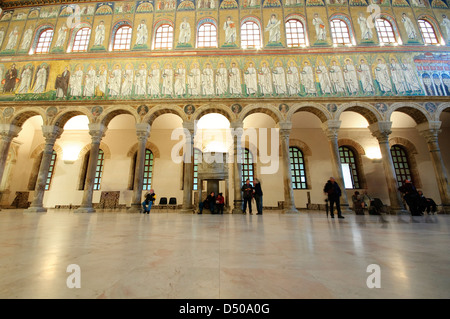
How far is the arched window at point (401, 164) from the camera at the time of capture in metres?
13.0

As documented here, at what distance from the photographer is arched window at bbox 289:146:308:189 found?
42.8ft

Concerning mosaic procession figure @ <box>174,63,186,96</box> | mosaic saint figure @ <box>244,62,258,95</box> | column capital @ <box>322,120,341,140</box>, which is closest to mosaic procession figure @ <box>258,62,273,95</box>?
mosaic saint figure @ <box>244,62,258,95</box>

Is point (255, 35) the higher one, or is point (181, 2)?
point (181, 2)

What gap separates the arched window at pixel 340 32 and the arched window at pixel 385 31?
163cm

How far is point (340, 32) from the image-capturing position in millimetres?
11641

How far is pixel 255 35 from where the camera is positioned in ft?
38.4

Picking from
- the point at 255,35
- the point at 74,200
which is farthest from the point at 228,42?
the point at 74,200

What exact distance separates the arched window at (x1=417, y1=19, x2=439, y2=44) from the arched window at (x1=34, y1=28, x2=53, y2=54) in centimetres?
2163

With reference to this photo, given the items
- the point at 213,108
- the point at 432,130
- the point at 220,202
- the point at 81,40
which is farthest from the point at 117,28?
the point at 432,130

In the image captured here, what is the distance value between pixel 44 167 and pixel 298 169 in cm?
1406

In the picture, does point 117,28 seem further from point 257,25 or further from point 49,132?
point 257,25
